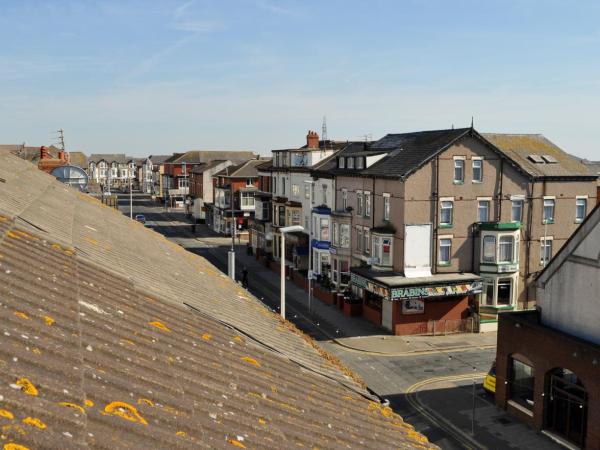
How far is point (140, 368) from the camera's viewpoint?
14.7ft

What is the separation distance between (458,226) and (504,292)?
553 cm

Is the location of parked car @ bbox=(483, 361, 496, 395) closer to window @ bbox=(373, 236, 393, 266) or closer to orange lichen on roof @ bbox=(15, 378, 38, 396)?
window @ bbox=(373, 236, 393, 266)

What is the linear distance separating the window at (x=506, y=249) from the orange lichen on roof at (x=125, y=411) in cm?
3507

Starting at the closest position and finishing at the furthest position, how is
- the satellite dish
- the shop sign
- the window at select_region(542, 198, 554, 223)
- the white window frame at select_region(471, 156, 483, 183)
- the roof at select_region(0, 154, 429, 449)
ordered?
1. the roof at select_region(0, 154, 429, 449)
2. the satellite dish
3. the shop sign
4. the white window frame at select_region(471, 156, 483, 183)
5. the window at select_region(542, 198, 554, 223)

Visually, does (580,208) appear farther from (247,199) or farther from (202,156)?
(202,156)

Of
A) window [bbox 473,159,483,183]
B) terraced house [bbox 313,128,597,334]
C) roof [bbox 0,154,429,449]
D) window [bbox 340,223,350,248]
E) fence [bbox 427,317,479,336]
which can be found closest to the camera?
roof [bbox 0,154,429,449]

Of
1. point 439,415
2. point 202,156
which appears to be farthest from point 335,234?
point 202,156

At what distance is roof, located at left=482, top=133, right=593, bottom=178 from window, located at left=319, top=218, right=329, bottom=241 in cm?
1349

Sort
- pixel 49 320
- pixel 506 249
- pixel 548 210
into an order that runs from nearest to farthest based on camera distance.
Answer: pixel 49 320
pixel 506 249
pixel 548 210

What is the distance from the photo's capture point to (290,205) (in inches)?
2064

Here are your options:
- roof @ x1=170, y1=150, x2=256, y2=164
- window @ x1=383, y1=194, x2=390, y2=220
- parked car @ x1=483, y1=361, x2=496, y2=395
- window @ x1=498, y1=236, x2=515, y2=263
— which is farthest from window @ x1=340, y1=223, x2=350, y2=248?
roof @ x1=170, y1=150, x2=256, y2=164

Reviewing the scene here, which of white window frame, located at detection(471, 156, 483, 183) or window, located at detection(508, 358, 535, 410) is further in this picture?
white window frame, located at detection(471, 156, 483, 183)

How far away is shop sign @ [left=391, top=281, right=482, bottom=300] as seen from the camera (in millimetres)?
33125

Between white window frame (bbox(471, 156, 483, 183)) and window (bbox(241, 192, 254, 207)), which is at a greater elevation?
white window frame (bbox(471, 156, 483, 183))
